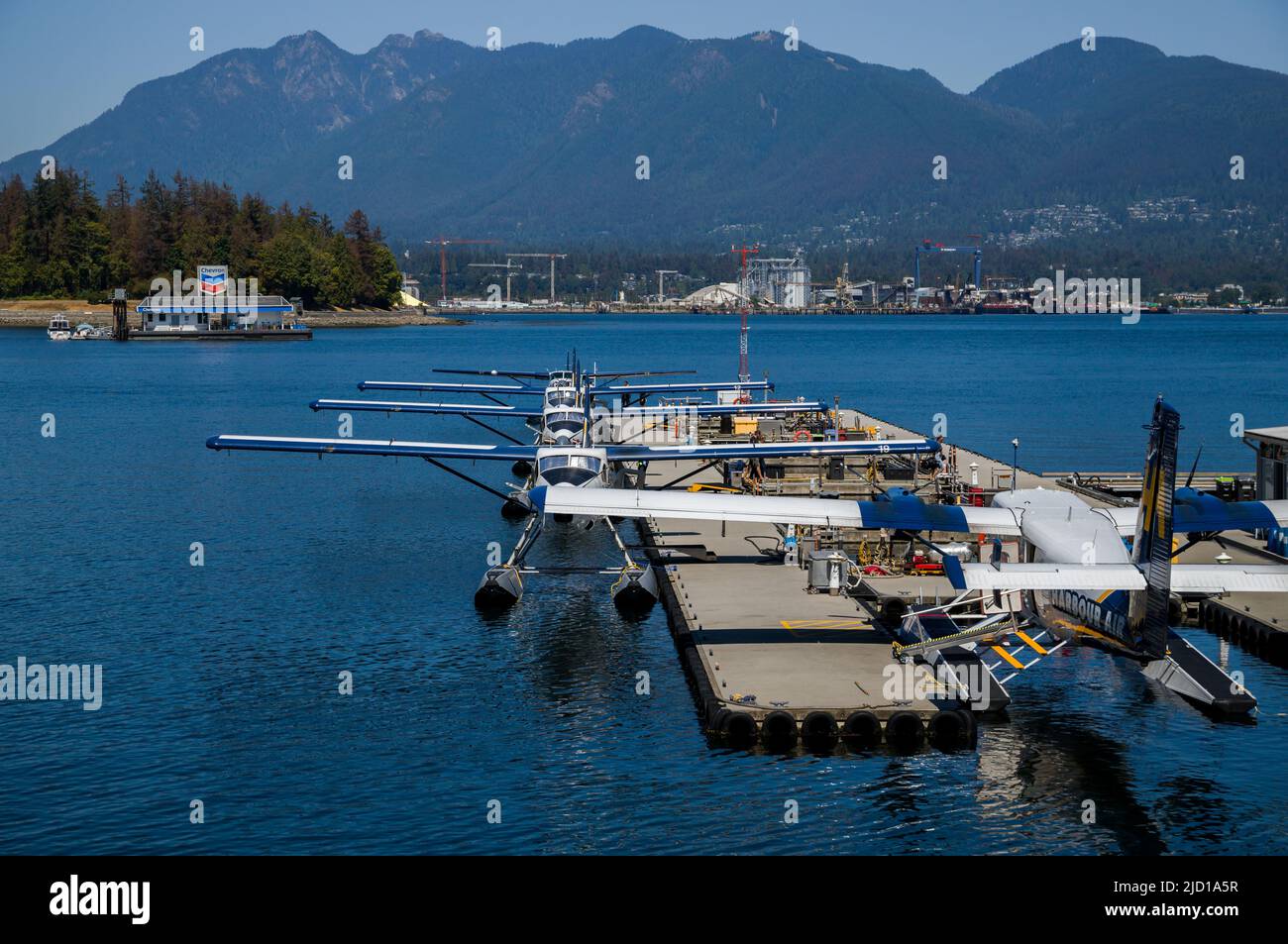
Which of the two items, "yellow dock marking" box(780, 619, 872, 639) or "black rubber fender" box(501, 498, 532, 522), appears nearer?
"yellow dock marking" box(780, 619, 872, 639)

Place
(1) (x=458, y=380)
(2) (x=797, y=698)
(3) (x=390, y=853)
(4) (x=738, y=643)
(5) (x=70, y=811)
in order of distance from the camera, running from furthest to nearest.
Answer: (1) (x=458, y=380) < (4) (x=738, y=643) < (2) (x=797, y=698) < (5) (x=70, y=811) < (3) (x=390, y=853)

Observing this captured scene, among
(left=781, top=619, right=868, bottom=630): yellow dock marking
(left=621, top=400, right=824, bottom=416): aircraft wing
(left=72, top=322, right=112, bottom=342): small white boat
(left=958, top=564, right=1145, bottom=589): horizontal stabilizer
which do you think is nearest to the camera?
(left=958, top=564, right=1145, bottom=589): horizontal stabilizer

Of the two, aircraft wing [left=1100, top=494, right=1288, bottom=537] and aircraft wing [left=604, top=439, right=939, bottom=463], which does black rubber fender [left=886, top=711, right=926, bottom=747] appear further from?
aircraft wing [left=604, top=439, right=939, bottom=463]

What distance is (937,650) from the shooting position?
89.4ft

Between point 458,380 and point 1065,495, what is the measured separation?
9890cm

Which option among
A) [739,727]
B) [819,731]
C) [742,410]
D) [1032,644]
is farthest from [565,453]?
[742,410]

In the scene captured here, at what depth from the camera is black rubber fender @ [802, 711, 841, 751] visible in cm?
2477

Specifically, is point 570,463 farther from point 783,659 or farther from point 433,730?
point 433,730

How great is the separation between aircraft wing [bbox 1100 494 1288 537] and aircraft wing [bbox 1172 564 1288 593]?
3.60 meters

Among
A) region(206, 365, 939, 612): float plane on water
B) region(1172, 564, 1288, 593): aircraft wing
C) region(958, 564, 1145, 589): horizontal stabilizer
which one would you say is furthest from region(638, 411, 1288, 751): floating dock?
region(1172, 564, 1288, 593): aircraft wing
